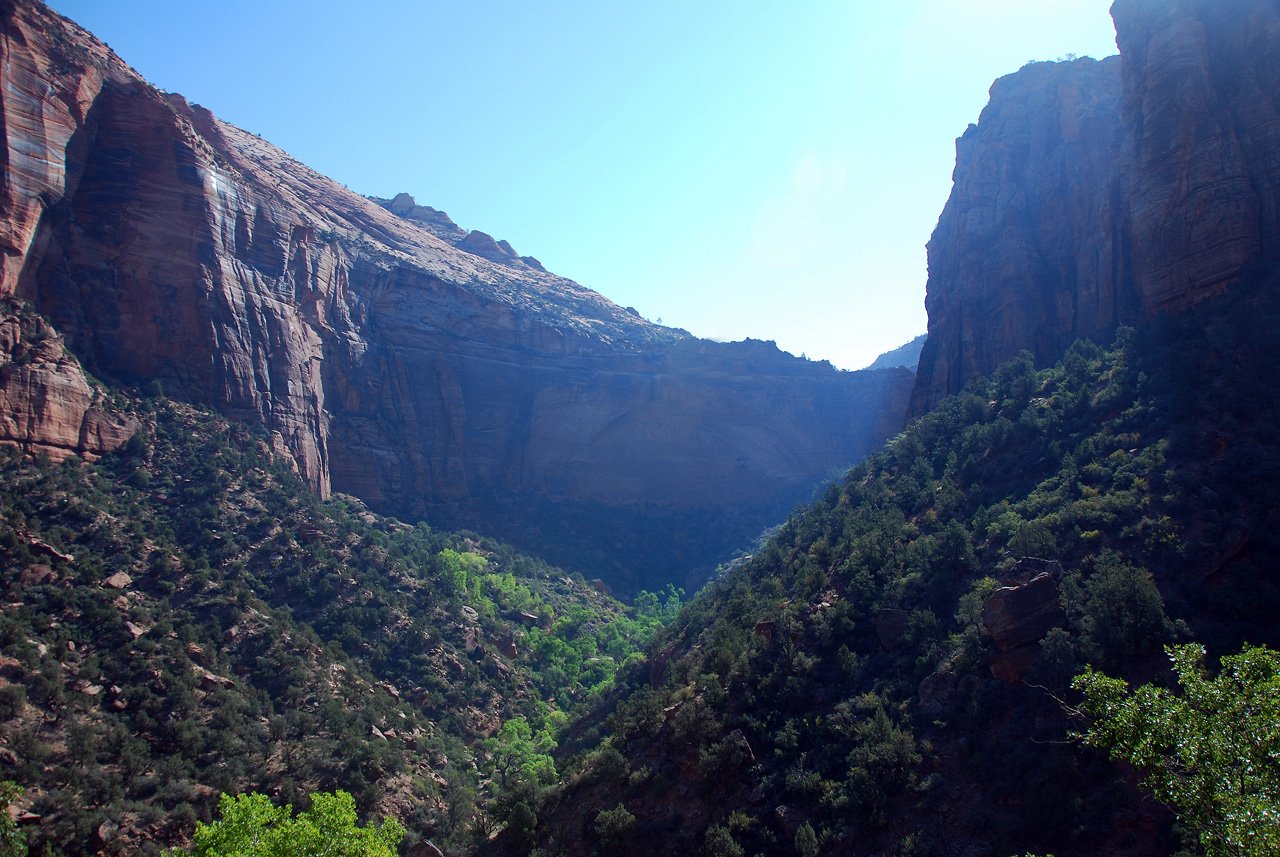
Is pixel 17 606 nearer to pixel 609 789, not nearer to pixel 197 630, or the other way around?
pixel 197 630

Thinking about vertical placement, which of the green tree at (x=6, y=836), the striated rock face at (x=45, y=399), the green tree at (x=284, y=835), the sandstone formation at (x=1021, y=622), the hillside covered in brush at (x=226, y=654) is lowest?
the hillside covered in brush at (x=226, y=654)

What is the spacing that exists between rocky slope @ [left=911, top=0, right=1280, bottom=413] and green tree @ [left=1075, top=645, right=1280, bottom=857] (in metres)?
32.6

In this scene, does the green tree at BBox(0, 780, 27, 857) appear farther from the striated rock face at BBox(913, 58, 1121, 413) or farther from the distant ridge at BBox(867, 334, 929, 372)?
the distant ridge at BBox(867, 334, 929, 372)

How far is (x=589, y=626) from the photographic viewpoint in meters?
55.9

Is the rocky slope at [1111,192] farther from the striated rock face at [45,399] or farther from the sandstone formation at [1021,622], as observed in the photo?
the striated rock face at [45,399]

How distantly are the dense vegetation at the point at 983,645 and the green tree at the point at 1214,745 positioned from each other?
5214 millimetres

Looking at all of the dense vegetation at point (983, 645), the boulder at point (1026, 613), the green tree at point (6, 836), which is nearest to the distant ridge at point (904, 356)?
Result: the dense vegetation at point (983, 645)

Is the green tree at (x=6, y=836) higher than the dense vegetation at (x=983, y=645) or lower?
lower

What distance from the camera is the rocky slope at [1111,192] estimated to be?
107ft

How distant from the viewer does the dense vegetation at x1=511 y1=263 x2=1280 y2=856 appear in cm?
1784

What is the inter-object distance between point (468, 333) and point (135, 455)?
4880 cm

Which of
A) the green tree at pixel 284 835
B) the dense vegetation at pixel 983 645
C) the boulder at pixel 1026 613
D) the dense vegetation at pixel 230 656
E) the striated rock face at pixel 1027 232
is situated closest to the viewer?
the green tree at pixel 284 835

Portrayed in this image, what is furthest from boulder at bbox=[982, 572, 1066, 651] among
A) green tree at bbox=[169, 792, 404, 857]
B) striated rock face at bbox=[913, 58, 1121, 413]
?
striated rock face at bbox=[913, 58, 1121, 413]

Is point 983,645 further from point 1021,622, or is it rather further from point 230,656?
point 230,656
